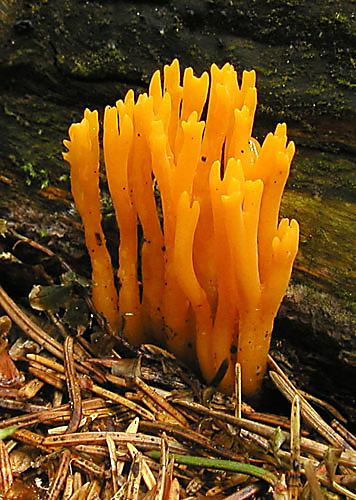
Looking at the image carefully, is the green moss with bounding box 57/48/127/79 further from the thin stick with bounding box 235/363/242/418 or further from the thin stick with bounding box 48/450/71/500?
the thin stick with bounding box 48/450/71/500

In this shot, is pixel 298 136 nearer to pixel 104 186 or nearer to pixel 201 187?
pixel 201 187

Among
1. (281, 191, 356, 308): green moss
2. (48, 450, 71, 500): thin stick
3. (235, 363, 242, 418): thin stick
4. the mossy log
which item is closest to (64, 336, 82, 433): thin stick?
(48, 450, 71, 500): thin stick

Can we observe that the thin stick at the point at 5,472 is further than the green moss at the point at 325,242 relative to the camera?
No

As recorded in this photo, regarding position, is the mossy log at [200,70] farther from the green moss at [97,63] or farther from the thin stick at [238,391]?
the thin stick at [238,391]

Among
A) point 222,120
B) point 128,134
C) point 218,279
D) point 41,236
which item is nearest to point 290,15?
point 222,120

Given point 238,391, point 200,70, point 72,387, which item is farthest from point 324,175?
point 72,387

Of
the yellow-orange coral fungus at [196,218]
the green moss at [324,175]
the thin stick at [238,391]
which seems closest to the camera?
the yellow-orange coral fungus at [196,218]

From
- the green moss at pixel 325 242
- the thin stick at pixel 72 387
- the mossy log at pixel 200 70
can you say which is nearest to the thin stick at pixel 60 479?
the thin stick at pixel 72 387

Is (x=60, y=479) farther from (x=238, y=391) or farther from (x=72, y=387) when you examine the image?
(x=238, y=391)
